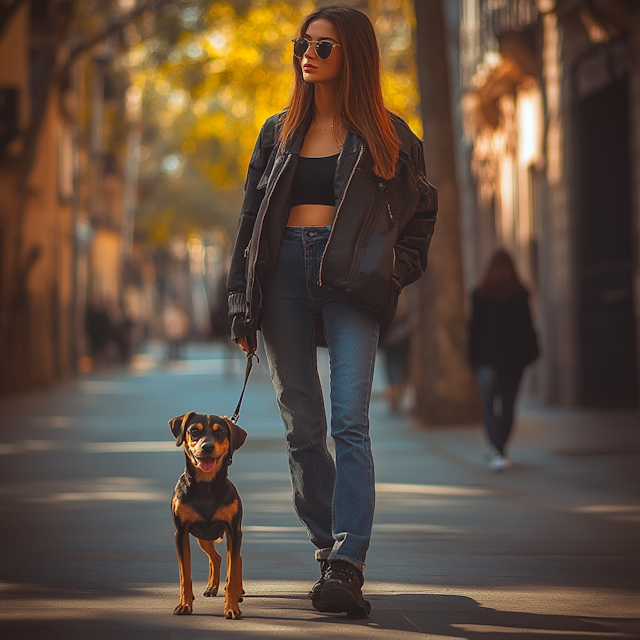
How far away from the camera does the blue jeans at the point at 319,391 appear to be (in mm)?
4594

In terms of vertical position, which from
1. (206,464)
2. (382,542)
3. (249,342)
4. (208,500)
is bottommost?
(382,542)

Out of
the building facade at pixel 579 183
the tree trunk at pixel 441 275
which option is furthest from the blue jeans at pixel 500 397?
the building facade at pixel 579 183

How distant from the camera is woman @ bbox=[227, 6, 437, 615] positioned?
180 inches

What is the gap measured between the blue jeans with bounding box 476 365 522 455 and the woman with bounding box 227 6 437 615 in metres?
5.07

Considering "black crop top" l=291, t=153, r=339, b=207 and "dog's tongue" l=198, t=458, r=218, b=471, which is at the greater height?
"black crop top" l=291, t=153, r=339, b=207

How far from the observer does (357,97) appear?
475cm

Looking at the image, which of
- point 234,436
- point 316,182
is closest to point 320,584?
point 234,436

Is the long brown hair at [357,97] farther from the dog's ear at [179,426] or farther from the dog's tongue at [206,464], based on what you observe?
the dog's tongue at [206,464]

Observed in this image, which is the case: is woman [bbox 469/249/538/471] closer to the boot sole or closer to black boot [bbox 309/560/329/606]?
black boot [bbox 309/560/329/606]

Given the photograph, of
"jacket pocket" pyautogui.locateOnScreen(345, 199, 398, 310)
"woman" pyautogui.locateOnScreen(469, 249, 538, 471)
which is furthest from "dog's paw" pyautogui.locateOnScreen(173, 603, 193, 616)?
"woman" pyautogui.locateOnScreen(469, 249, 538, 471)

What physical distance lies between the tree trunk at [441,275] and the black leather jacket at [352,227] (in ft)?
27.8

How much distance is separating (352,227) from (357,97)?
0.53 metres

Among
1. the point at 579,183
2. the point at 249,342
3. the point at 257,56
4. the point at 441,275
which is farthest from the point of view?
the point at 257,56

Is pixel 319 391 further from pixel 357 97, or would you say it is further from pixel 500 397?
pixel 500 397
